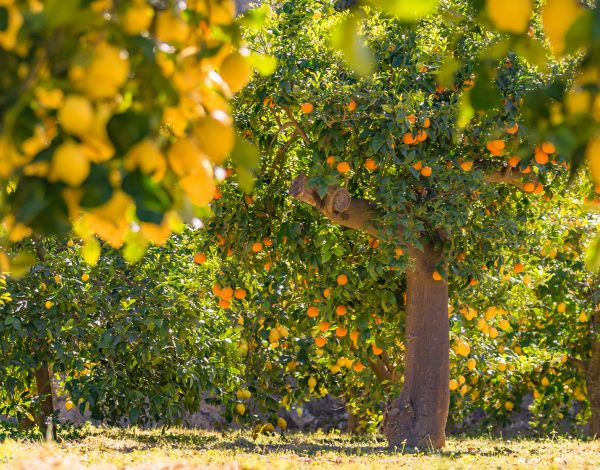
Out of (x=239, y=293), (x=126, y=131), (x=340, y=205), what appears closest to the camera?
(x=126, y=131)

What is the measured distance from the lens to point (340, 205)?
5.06 m

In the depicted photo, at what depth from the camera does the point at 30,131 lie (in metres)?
1.49

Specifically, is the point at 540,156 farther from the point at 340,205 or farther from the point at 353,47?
the point at 353,47

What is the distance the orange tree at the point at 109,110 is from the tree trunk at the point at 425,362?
406cm

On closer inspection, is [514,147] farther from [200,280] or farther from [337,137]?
[200,280]

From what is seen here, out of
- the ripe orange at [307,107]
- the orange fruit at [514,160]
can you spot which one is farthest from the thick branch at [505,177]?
the ripe orange at [307,107]

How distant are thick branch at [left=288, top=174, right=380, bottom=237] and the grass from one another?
134 cm

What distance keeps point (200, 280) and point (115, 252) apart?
67 cm

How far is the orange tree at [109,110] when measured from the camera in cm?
139

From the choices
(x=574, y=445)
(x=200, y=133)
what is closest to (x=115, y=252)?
(x=574, y=445)

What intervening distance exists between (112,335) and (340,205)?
1.99 m

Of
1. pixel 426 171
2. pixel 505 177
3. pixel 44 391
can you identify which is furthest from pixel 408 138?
pixel 44 391

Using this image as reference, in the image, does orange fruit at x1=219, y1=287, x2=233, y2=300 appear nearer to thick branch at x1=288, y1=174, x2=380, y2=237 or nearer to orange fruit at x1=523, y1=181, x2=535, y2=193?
thick branch at x1=288, y1=174, x2=380, y2=237

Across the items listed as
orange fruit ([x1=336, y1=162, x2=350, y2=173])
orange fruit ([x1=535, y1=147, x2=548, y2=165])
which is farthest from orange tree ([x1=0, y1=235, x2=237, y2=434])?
orange fruit ([x1=535, y1=147, x2=548, y2=165])
